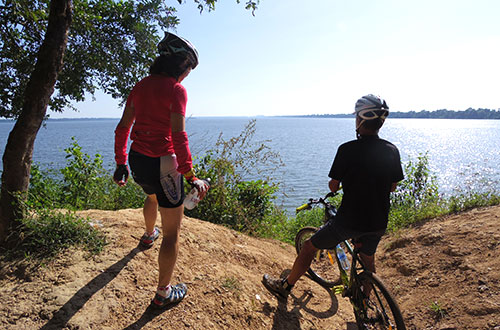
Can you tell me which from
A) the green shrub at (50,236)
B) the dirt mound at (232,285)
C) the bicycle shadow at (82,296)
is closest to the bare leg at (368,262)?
the dirt mound at (232,285)

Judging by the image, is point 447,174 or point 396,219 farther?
point 447,174

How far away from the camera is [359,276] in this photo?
3334mm

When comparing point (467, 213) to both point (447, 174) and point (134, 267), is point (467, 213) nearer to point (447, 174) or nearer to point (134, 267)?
point (134, 267)

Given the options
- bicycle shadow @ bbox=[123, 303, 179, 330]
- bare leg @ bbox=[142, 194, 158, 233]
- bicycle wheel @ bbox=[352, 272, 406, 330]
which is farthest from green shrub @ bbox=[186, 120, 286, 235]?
bicycle shadow @ bbox=[123, 303, 179, 330]

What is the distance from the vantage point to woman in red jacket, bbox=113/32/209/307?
2650 millimetres

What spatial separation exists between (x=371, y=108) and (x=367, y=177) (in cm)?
72

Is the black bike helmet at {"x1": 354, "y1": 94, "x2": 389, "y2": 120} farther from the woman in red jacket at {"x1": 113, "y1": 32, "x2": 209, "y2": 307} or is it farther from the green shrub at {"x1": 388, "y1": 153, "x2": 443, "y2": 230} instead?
the green shrub at {"x1": 388, "y1": 153, "x2": 443, "y2": 230}

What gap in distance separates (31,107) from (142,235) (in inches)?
74.6

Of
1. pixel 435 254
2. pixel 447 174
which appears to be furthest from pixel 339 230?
pixel 447 174

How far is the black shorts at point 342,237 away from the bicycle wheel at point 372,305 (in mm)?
290

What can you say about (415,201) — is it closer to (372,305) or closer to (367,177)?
(372,305)

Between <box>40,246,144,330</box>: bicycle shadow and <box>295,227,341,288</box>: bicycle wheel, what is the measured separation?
274cm

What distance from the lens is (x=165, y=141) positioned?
9.15 ft

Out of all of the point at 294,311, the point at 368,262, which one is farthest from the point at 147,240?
the point at 368,262
